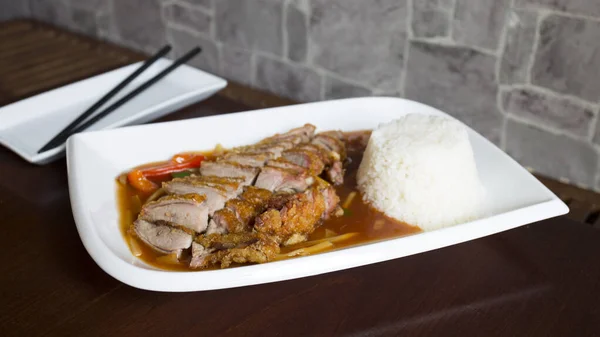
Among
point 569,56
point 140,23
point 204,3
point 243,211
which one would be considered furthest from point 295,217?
point 140,23

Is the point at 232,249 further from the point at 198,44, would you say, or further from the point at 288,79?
the point at 198,44

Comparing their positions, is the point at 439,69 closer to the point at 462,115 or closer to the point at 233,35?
the point at 462,115

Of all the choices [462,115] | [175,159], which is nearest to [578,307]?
[175,159]

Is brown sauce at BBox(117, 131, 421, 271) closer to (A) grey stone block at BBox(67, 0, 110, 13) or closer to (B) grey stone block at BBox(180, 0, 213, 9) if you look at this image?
(B) grey stone block at BBox(180, 0, 213, 9)

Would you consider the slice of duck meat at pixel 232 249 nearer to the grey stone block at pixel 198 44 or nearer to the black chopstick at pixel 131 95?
the black chopstick at pixel 131 95

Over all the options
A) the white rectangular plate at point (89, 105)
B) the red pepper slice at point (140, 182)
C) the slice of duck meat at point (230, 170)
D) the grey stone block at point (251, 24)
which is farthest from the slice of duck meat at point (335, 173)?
the grey stone block at point (251, 24)

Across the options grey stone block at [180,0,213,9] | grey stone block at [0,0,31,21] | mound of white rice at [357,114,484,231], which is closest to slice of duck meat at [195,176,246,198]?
mound of white rice at [357,114,484,231]
